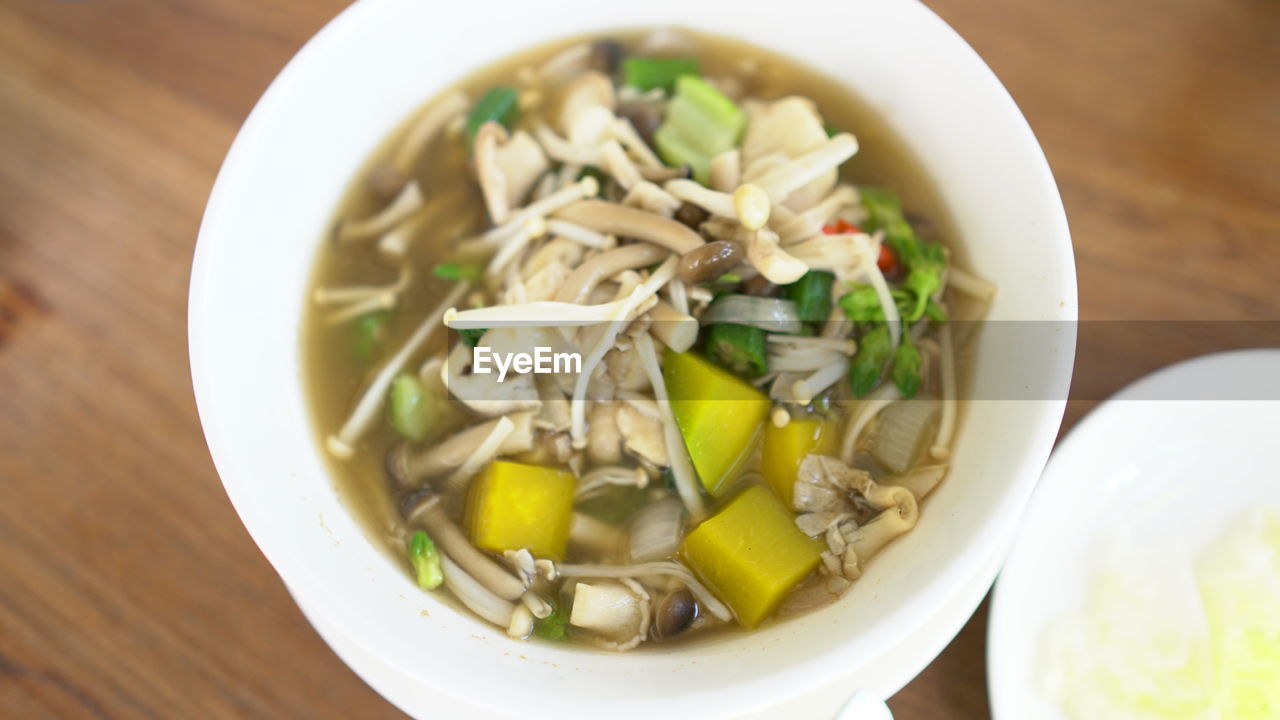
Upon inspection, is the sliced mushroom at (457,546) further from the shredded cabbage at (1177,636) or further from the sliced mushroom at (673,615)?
→ the shredded cabbage at (1177,636)

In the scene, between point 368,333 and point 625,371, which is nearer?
point 625,371

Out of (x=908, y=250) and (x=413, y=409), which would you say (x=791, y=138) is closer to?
(x=908, y=250)

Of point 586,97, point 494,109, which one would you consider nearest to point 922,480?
point 586,97

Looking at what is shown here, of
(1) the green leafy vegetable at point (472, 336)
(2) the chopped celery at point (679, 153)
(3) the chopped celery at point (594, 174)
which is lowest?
(1) the green leafy vegetable at point (472, 336)

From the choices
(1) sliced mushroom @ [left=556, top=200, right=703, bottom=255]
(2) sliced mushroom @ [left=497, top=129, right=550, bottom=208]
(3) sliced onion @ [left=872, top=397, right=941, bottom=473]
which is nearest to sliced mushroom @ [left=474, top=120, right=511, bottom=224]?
(2) sliced mushroom @ [left=497, top=129, right=550, bottom=208]

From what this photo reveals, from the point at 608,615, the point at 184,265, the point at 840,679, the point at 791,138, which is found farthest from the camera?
the point at 184,265

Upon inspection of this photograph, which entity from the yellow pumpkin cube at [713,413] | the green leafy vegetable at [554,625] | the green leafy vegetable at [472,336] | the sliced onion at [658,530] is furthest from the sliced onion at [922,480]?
the green leafy vegetable at [472,336]

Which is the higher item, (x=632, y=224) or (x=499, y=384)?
(x=632, y=224)
